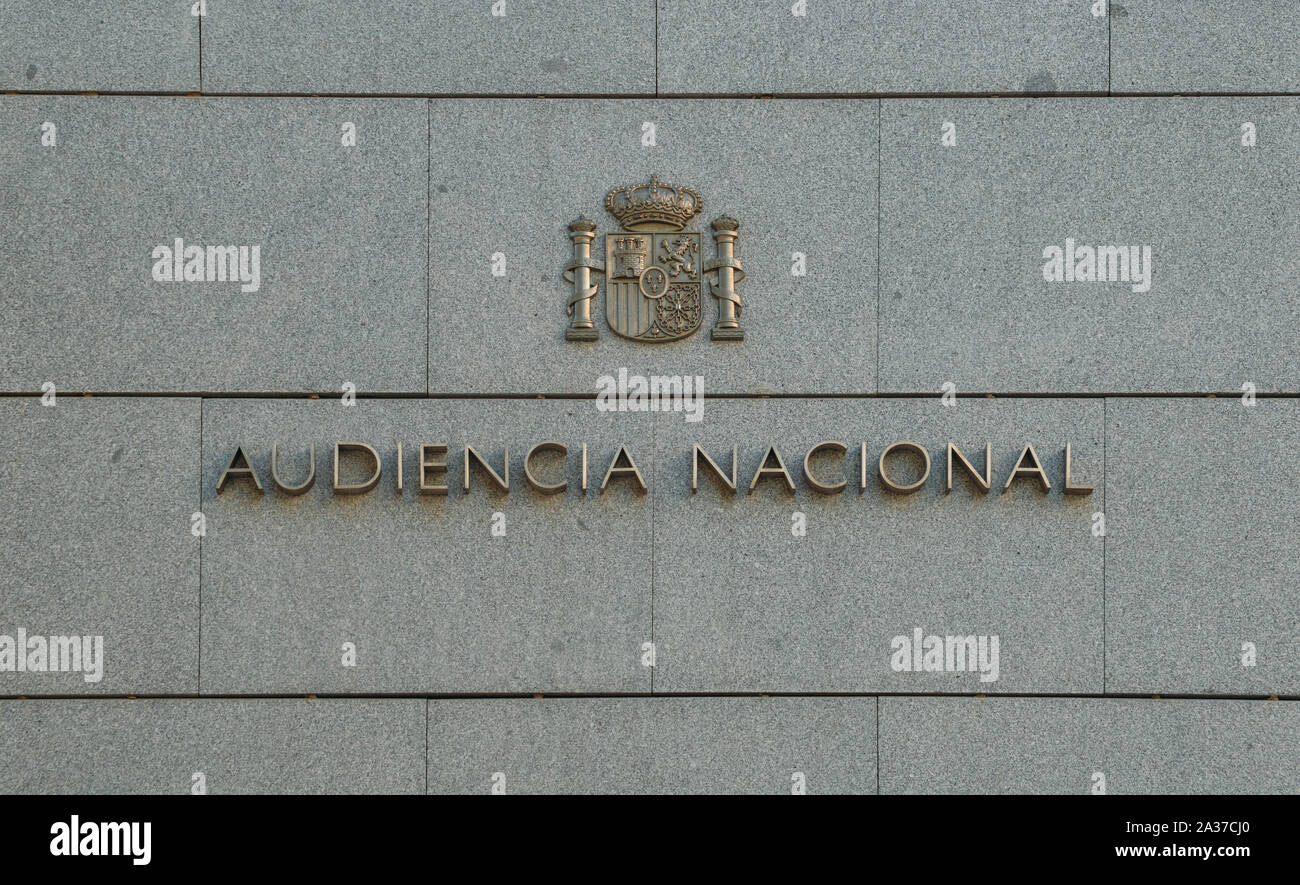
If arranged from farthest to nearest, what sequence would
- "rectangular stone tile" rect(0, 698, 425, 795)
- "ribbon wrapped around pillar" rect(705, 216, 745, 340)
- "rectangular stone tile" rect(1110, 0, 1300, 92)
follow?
"rectangular stone tile" rect(1110, 0, 1300, 92), "ribbon wrapped around pillar" rect(705, 216, 745, 340), "rectangular stone tile" rect(0, 698, 425, 795)

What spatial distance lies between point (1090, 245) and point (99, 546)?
7.21 meters

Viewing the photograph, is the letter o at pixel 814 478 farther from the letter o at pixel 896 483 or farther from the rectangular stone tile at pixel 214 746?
the rectangular stone tile at pixel 214 746

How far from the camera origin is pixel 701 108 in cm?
836

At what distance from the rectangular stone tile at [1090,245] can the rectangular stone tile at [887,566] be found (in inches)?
17.8

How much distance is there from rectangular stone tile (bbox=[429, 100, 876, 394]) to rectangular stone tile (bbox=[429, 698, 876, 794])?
2237 millimetres

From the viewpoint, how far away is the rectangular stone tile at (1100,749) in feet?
26.3

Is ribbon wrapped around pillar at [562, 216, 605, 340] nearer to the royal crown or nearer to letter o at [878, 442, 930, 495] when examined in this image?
the royal crown

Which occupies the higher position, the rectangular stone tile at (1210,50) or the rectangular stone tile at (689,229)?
the rectangular stone tile at (1210,50)

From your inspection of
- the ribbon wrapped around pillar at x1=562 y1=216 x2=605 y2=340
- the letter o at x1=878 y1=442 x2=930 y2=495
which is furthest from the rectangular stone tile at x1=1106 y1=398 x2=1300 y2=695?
the ribbon wrapped around pillar at x1=562 y1=216 x2=605 y2=340

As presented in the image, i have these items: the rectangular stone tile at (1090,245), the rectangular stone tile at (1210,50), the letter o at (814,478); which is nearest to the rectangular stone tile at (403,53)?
the rectangular stone tile at (1090,245)

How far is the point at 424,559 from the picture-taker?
8102 mm

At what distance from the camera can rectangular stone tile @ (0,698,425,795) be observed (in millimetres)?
7996
